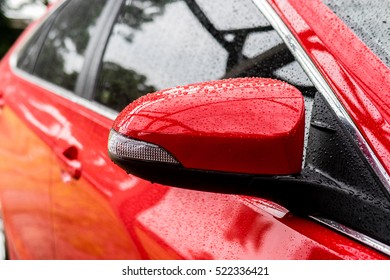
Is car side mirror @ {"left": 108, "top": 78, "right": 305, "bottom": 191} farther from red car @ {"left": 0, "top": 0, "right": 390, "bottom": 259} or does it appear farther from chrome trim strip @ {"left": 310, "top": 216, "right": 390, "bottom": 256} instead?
chrome trim strip @ {"left": 310, "top": 216, "right": 390, "bottom": 256}

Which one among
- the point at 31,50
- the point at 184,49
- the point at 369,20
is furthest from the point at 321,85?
the point at 31,50

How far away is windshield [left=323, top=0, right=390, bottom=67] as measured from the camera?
1180mm

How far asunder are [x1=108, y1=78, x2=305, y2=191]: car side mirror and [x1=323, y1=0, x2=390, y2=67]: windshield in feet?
0.80

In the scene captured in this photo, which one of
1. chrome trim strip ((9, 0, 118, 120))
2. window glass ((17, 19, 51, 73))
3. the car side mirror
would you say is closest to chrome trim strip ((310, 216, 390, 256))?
the car side mirror

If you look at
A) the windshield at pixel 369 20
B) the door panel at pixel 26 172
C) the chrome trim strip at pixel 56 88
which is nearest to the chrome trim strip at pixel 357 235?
the windshield at pixel 369 20

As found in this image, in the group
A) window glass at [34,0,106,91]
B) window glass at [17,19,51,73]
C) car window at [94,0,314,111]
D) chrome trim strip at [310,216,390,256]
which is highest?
car window at [94,0,314,111]

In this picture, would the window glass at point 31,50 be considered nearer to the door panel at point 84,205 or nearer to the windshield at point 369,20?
the door panel at point 84,205

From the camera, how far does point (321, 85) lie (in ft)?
3.85

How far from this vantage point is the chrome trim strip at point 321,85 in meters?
1.06

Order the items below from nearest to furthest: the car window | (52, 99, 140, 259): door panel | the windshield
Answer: the windshield < the car window < (52, 99, 140, 259): door panel

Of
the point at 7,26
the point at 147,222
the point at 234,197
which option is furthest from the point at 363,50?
the point at 7,26

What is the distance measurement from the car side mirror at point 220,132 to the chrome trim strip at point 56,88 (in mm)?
823

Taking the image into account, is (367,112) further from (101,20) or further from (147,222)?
(101,20)

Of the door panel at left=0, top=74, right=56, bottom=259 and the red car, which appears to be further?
the door panel at left=0, top=74, right=56, bottom=259
